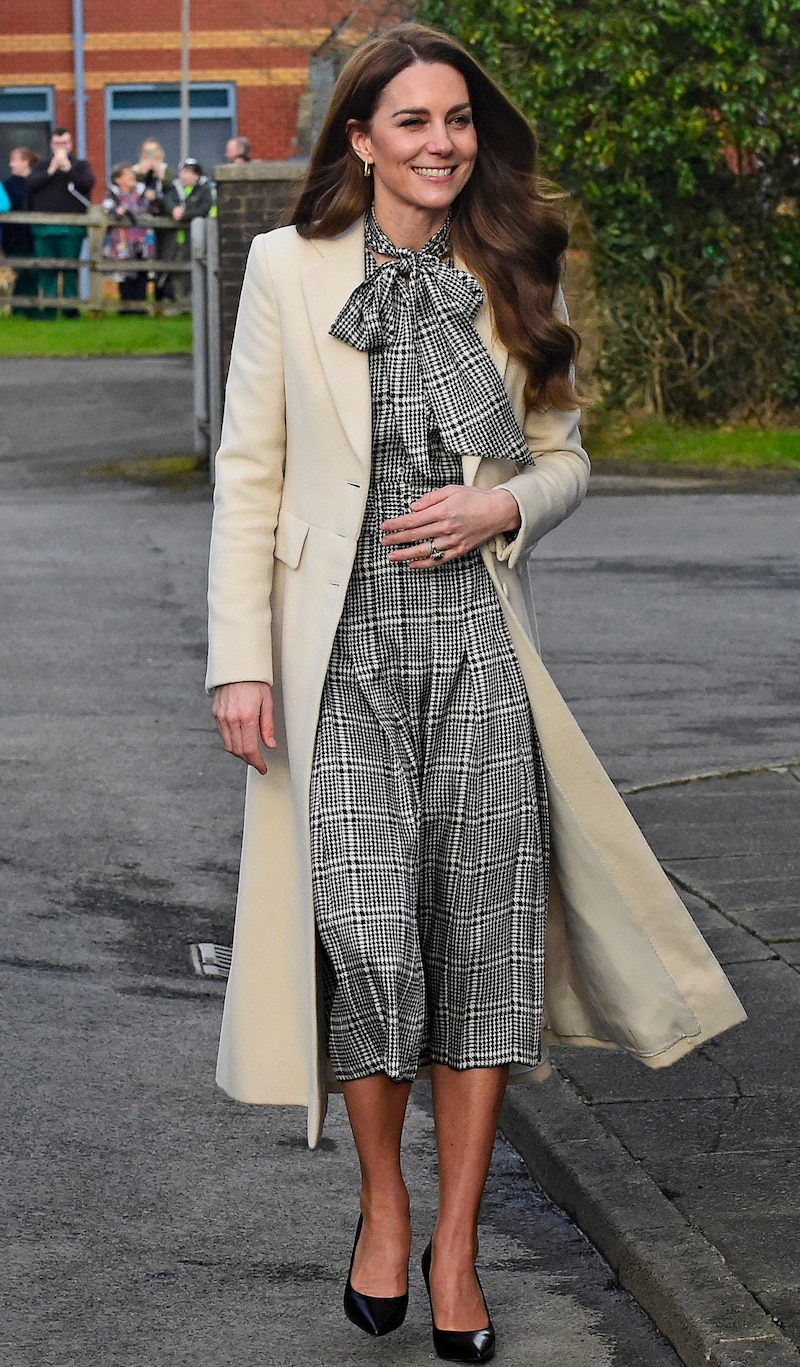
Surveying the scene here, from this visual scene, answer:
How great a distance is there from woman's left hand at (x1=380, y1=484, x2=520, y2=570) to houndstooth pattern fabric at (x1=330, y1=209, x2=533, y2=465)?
0.09m

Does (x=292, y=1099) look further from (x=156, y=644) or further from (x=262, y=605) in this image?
(x=156, y=644)

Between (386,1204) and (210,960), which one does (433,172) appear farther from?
(210,960)

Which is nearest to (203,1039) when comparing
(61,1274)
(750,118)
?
A: (61,1274)

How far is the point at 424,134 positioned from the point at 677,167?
13.9 metres

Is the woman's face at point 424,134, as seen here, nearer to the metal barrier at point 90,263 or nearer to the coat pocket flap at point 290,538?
the coat pocket flap at point 290,538

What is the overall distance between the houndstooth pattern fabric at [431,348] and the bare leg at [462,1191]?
3.36ft

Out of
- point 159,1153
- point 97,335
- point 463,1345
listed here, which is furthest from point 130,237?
point 463,1345

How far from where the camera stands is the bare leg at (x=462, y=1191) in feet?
A: 12.0

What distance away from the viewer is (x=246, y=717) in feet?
12.1

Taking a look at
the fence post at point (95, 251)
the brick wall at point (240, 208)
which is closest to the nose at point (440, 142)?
the brick wall at point (240, 208)

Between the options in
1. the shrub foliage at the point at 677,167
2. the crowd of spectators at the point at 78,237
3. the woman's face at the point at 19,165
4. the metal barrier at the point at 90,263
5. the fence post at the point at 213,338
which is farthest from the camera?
the woman's face at the point at 19,165

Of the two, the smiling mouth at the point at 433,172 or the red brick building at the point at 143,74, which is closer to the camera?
the smiling mouth at the point at 433,172

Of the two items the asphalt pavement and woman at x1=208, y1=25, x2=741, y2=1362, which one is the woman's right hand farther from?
the asphalt pavement

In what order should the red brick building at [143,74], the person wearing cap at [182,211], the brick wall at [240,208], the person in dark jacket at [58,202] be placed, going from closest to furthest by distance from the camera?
the brick wall at [240,208] → the person wearing cap at [182,211] → the person in dark jacket at [58,202] → the red brick building at [143,74]
